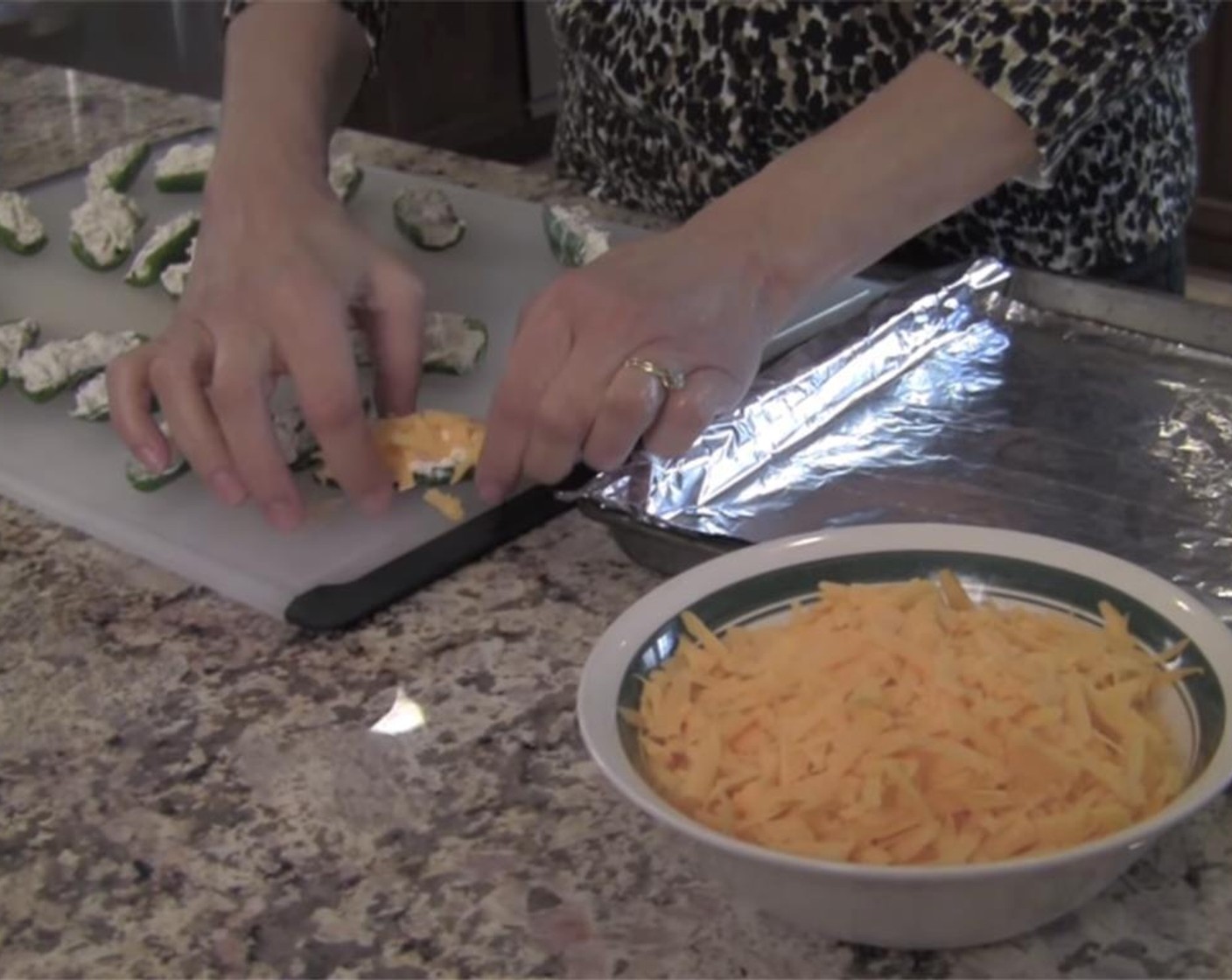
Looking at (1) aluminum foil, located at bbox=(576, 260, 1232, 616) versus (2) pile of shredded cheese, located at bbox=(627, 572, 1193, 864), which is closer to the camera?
(2) pile of shredded cheese, located at bbox=(627, 572, 1193, 864)

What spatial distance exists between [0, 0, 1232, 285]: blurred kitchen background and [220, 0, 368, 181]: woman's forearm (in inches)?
42.0

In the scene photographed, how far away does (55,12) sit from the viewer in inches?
89.1

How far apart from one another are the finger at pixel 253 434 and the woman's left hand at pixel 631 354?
0.11 m

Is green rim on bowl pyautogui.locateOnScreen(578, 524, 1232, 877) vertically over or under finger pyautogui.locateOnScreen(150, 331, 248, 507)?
over

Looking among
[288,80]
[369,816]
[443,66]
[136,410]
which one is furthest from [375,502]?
[443,66]

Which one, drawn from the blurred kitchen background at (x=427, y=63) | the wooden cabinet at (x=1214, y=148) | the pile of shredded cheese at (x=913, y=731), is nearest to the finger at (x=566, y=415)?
the pile of shredded cheese at (x=913, y=731)

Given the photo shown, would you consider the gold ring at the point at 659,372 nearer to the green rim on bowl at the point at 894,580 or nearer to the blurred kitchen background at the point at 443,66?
the green rim on bowl at the point at 894,580

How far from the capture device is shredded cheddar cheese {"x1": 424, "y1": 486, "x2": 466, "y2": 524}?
89 centimetres

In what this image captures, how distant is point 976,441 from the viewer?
2.98ft

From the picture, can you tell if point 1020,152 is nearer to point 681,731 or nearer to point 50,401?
point 681,731

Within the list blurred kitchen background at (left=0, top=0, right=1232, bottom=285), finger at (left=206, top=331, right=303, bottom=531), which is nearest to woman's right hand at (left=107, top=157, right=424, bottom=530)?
finger at (left=206, top=331, right=303, bottom=531)

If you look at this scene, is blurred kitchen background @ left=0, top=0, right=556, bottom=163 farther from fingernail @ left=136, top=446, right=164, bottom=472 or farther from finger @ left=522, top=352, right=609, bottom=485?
finger @ left=522, top=352, right=609, bottom=485

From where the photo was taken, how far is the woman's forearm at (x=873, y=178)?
88 centimetres

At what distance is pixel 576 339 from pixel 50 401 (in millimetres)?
409
